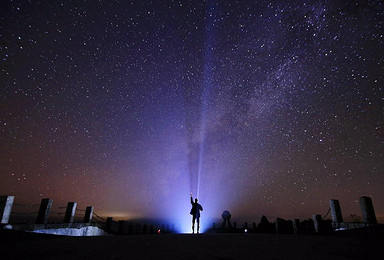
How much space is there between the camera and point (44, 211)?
9570 millimetres

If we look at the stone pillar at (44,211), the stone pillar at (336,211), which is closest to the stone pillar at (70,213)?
the stone pillar at (44,211)

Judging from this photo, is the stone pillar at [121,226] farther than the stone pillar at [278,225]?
Yes

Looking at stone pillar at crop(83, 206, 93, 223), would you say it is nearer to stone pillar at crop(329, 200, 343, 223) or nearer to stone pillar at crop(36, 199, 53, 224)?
stone pillar at crop(36, 199, 53, 224)

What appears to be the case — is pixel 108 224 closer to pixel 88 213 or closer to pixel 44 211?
pixel 88 213

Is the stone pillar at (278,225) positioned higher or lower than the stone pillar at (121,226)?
higher

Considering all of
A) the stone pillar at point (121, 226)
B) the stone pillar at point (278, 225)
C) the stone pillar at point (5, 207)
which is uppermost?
the stone pillar at point (5, 207)

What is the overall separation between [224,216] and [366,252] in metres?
18.3

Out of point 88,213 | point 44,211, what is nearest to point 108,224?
point 88,213

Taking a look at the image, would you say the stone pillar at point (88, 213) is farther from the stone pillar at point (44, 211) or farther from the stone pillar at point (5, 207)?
the stone pillar at point (5, 207)

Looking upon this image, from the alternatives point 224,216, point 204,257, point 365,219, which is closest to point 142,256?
point 204,257

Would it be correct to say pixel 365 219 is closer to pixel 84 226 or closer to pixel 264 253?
pixel 264 253

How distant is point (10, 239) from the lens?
4844mm

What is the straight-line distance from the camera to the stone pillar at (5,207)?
8008 millimetres

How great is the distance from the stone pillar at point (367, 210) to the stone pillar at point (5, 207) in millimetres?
16322
